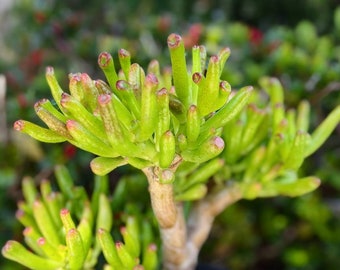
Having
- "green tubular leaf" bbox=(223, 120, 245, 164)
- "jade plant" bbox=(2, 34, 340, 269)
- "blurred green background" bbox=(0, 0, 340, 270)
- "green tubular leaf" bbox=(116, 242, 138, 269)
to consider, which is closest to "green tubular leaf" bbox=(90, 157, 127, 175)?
"jade plant" bbox=(2, 34, 340, 269)

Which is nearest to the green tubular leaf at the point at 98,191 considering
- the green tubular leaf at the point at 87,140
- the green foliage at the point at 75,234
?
the green foliage at the point at 75,234

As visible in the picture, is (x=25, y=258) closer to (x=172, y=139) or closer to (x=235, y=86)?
(x=172, y=139)

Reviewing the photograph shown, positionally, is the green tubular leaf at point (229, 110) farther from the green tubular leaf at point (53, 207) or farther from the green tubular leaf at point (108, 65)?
the green tubular leaf at point (53, 207)

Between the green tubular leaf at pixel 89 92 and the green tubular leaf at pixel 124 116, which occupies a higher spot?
the green tubular leaf at pixel 89 92

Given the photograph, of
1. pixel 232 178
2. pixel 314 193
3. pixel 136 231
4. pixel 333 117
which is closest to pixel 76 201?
pixel 136 231

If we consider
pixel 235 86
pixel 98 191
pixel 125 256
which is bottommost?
pixel 125 256

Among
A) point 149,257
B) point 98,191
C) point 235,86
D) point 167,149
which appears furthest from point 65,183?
point 235,86
